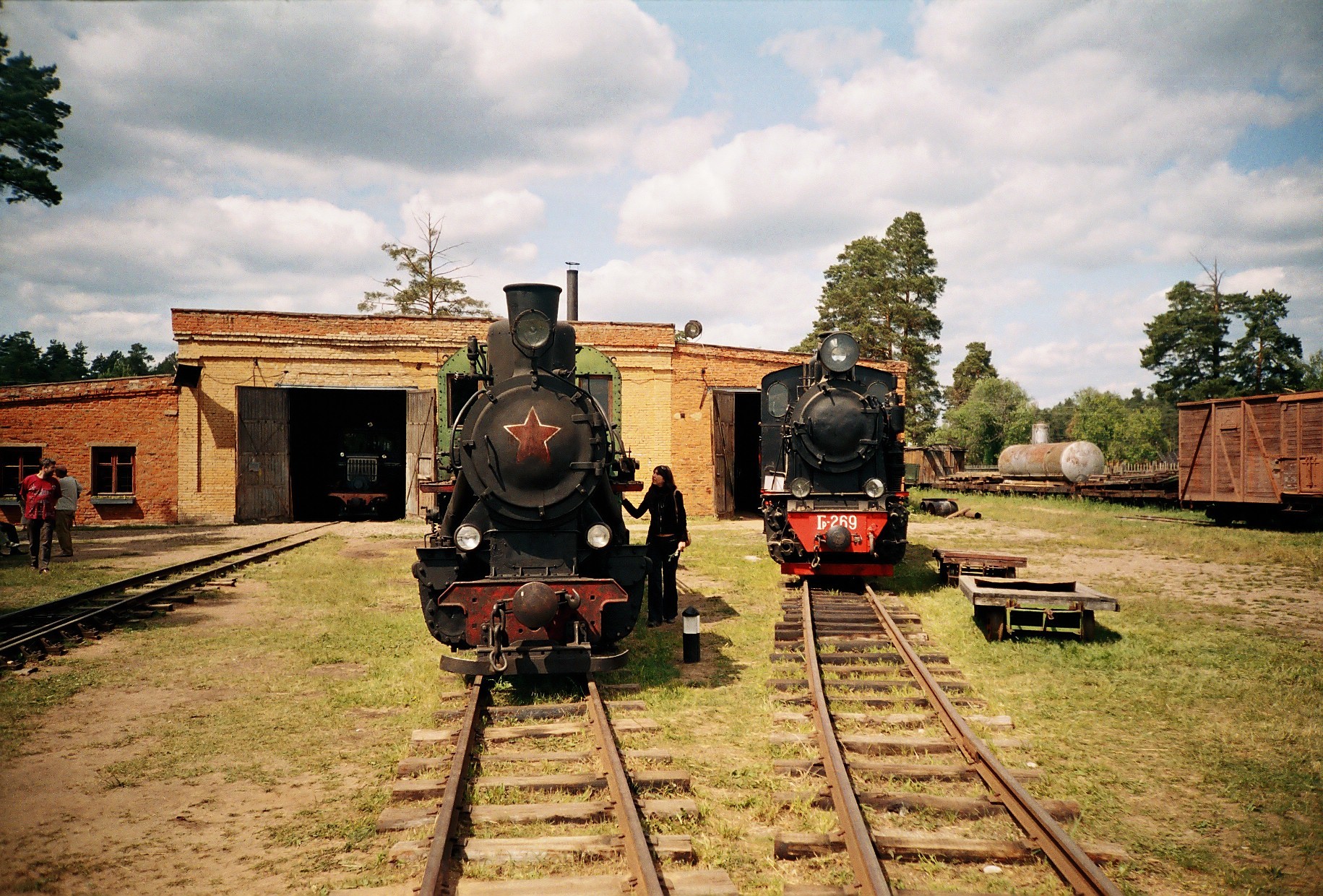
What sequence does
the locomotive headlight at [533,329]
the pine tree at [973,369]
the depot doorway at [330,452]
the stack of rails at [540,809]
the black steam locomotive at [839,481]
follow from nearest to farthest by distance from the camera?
the stack of rails at [540,809]
the locomotive headlight at [533,329]
the black steam locomotive at [839,481]
the depot doorway at [330,452]
the pine tree at [973,369]

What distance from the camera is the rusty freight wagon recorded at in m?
17.5

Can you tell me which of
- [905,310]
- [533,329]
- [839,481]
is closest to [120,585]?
[533,329]

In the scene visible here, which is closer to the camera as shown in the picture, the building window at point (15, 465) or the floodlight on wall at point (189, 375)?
the building window at point (15, 465)

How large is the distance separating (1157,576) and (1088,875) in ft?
36.5

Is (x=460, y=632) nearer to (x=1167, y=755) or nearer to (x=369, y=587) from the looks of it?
(x=1167, y=755)

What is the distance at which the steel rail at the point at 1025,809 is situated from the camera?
3.47 m

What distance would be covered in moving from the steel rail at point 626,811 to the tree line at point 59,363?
2385 centimetres

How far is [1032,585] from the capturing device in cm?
884

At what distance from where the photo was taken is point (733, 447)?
931 inches

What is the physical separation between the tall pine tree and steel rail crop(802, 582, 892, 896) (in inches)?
1592

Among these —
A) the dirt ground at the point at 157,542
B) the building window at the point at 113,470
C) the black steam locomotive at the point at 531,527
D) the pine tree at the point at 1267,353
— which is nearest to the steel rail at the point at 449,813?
the black steam locomotive at the point at 531,527

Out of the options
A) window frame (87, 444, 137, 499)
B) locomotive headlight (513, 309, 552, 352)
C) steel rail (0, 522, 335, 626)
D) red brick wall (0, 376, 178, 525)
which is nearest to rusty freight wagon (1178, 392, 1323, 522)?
locomotive headlight (513, 309, 552, 352)

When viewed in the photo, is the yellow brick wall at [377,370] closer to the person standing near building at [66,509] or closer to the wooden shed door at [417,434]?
the wooden shed door at [417,434]

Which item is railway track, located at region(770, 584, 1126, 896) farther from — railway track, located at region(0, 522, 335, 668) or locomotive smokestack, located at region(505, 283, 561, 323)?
railway track, located at region(0, 522, 335, 668)
